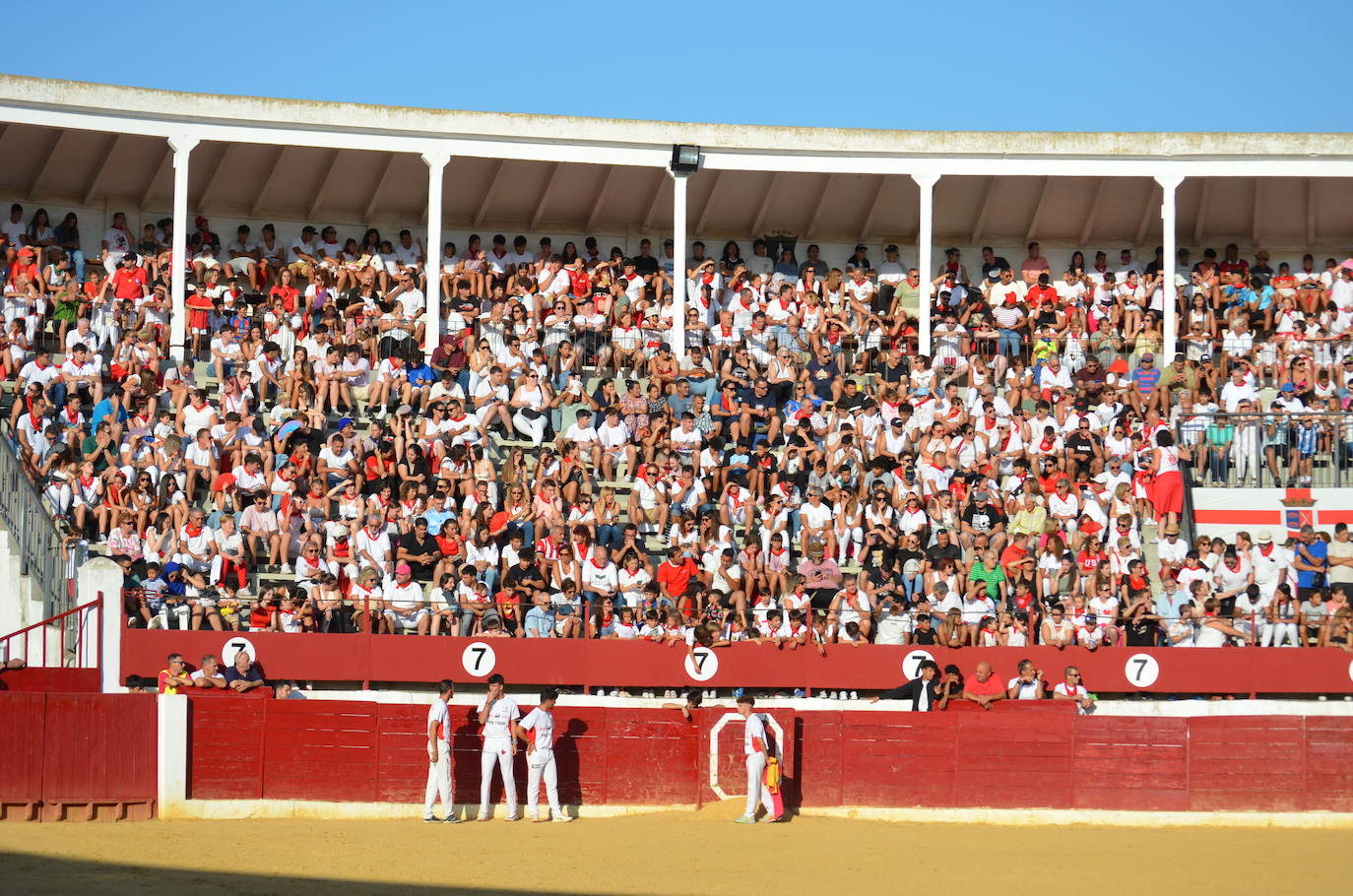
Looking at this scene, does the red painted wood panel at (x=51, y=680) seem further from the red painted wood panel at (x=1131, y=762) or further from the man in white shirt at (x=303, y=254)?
the red painted wood panel at (x=1131, y=762)

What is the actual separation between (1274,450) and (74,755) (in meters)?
13.1

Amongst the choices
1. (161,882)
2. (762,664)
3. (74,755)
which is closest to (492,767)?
(762,664)

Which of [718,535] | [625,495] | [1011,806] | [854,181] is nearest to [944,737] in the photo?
[1011,806]

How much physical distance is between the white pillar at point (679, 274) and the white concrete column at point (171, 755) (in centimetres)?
819

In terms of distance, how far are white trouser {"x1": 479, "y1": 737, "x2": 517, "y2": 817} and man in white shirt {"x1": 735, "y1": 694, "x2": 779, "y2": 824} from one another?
2.05 m

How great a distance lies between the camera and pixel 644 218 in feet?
81.9

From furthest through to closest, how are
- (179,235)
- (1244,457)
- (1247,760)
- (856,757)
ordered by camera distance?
1. (179,235)
2. (1244,457)
3. (856,757)
4. (1247,760)

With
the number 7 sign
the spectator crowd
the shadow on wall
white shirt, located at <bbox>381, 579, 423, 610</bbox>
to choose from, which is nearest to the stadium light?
the spectator crowd

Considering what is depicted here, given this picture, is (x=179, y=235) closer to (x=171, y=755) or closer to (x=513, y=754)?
(x=171, y=755)

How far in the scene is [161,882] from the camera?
1322 cm

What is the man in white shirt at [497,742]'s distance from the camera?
16484 millimetres

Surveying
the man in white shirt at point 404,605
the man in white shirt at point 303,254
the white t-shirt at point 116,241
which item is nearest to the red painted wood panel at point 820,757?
the man in white shirt at point 404,605

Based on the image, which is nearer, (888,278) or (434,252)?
(434,252)

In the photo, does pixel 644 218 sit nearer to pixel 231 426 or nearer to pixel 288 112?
pixel 288 112
